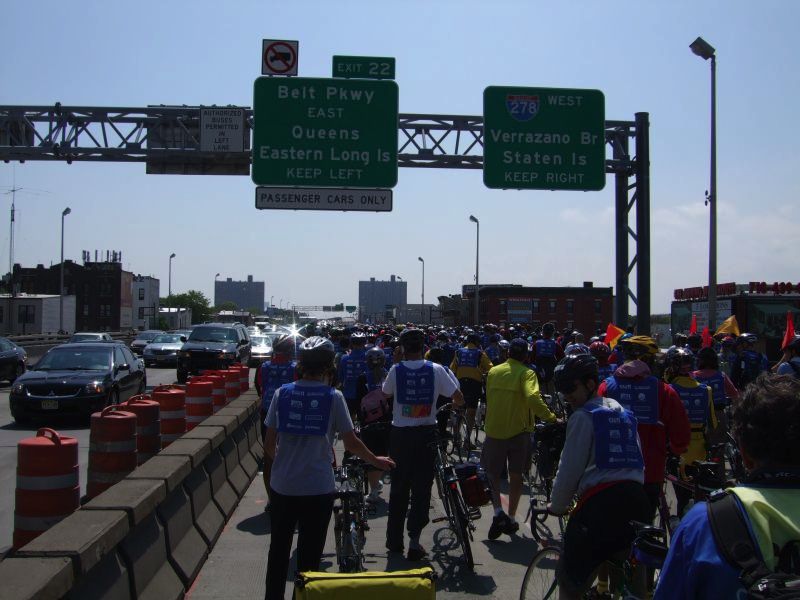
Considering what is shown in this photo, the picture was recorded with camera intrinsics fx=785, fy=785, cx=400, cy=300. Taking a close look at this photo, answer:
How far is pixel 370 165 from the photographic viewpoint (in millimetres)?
16828

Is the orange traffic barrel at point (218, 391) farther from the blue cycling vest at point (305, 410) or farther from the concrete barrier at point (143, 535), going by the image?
the blue cycling vest at point (305, 410)

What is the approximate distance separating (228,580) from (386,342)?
9.73m

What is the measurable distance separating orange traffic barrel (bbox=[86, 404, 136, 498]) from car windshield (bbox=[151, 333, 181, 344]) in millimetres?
30507

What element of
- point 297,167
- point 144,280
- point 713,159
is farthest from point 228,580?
point 144,280

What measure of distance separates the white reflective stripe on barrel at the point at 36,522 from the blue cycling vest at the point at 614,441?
3.57 meters

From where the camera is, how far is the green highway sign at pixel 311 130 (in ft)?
54.3

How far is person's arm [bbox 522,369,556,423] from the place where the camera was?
754 centimetres

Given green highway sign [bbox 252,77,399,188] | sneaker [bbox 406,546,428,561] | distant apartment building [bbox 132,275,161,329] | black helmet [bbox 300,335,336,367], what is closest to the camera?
black helmet [bbox 300,335,336,367]

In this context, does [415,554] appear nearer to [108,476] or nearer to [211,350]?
[108,476]

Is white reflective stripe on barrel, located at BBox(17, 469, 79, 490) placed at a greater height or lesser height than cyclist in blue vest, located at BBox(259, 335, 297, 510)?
lesser

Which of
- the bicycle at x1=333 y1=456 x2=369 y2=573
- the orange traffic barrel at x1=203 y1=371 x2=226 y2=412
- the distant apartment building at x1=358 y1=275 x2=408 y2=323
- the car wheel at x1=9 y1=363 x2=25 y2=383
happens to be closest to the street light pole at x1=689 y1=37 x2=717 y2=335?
the orange traffic barrel at x1=203 y1=371 x2=226 y2=412

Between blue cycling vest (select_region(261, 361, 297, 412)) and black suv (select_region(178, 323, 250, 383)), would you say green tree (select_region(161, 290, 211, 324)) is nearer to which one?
black suv (select_region(178, 323, 250, 383))

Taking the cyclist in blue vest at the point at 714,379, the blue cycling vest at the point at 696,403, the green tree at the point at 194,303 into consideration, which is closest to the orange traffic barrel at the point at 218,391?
the cyclist in blue vest at the point at 714,379

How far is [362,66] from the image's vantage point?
54.7 feet
